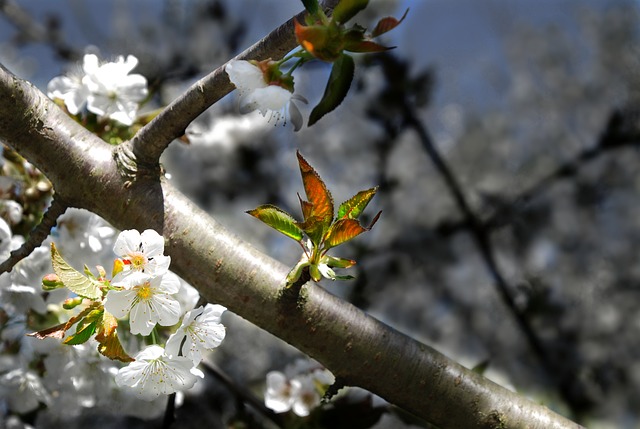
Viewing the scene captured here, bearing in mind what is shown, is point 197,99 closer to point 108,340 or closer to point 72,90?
point 108,340

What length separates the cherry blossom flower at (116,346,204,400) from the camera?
0.52 metres

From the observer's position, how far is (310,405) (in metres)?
0.83

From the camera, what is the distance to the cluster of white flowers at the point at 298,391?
822 mm

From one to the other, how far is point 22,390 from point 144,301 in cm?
41

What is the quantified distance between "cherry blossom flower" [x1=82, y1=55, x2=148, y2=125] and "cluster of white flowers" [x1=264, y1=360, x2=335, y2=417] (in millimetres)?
392

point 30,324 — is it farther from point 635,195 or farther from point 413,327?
point 635,195

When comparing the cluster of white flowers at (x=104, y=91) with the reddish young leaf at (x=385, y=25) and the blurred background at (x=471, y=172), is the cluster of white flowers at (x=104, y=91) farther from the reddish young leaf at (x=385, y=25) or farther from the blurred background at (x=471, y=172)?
the blurred background at (x=471, y=172)

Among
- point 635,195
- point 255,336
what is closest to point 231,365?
point 255,336

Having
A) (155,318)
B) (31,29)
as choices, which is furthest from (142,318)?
(31,29)

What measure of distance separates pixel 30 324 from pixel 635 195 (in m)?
2.28

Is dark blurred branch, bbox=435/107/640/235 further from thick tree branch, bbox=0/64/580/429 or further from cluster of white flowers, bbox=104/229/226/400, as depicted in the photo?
cluster of white flowers, bbox=104/229/226/400

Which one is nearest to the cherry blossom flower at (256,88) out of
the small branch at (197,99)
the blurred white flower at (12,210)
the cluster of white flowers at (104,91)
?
the small branch at (197,99)

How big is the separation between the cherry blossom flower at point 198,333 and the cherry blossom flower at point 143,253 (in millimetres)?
50

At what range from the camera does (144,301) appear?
1.70 feet
